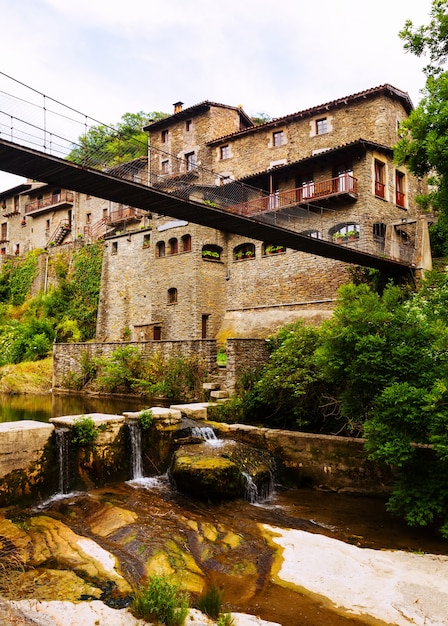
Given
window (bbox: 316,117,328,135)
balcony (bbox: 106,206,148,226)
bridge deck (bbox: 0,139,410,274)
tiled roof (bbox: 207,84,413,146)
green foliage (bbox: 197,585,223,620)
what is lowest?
green foliage (bbox: 197,585,223,620)

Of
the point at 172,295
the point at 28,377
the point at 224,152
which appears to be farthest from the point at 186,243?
the point at 28,377

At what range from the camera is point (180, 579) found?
5312mm

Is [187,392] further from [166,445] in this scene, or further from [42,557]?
[42,557]

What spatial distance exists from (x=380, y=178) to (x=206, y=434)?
17.1 m

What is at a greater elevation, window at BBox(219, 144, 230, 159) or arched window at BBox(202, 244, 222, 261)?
window at BBox(219, 144, 230, 159)

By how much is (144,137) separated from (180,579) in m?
39.3

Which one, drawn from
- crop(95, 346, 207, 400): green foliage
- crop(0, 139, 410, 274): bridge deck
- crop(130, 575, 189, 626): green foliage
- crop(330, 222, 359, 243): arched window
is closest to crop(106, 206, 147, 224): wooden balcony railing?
crop(95, 346, 207, 400): green foliage

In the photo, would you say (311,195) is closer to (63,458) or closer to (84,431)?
(84,431)

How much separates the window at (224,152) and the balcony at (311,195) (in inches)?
234

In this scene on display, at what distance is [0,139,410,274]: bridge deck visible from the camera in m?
9.12

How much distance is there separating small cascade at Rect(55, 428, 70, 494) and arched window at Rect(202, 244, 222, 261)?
56.2 feet

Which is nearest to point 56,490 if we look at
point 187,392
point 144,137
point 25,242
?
point 187,392

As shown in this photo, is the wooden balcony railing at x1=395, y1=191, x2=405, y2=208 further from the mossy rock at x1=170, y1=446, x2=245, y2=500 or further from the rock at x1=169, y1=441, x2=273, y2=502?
the mossy rock at x1=170, y1=446, x2=245, y2=500

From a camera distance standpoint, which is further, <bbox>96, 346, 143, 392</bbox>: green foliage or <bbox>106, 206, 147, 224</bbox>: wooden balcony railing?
<bbox>106, 206, 147, 224</bbox>: wooden balcony railing
